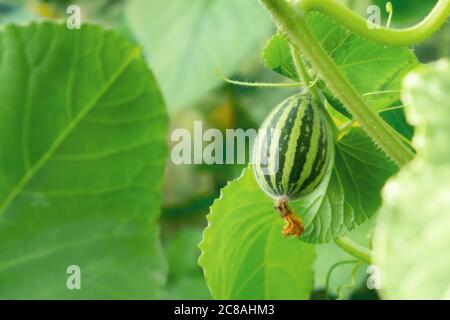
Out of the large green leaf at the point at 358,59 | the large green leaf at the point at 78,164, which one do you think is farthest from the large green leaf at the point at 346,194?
the large green leaf at the point at 78,164

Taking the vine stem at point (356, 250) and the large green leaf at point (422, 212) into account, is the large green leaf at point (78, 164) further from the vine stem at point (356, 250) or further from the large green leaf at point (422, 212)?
the large green leaf at point (422, 212)

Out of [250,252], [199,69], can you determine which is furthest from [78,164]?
[199,69]

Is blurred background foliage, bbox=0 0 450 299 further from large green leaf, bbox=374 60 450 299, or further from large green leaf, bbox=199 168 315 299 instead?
large green leaf, bbox=374 60 450 299

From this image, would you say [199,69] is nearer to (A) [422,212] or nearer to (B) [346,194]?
(B) [346,194]

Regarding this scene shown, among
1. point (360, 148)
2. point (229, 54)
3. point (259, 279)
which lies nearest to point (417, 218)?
point (360, 148)
